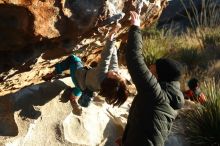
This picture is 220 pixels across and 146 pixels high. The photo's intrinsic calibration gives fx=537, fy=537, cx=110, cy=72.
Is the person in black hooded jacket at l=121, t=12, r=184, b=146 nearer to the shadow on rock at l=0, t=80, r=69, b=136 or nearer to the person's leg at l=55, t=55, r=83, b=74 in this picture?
the person's leg at l=55, t=55, r=83, b=74

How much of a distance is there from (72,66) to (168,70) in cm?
150

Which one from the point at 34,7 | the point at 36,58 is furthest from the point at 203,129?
the point at 34,7

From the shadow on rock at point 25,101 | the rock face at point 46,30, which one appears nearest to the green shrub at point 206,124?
the rock face at point 46,30

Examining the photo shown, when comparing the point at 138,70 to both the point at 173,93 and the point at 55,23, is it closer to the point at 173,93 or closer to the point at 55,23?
the point at 173,93

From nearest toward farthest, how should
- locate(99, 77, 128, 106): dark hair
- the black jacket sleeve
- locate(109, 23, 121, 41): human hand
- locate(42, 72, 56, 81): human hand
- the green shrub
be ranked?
1. the black jacket sleeve
2. locate(99, 77, 128, 106): dark hair
3. locate(109, 23, 121, 41): human hand
4. locate(42, 72, 56, 81): human hand
5. the green shrub

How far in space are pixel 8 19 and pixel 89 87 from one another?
1089 millimetres

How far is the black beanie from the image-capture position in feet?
13.8

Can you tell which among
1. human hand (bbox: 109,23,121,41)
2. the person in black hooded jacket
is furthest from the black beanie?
human hand (bbox: 109,23,121,41)

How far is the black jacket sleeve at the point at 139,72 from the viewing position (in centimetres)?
388

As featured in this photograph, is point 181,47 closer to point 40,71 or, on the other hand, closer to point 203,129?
point 203,129

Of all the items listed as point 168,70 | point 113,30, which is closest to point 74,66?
point 113,30

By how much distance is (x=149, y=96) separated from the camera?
13.0 feet

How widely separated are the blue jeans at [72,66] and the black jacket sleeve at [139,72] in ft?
4.76

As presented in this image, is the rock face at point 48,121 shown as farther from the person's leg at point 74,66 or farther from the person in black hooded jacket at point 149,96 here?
the person in black hooded jacket at point 149,96
